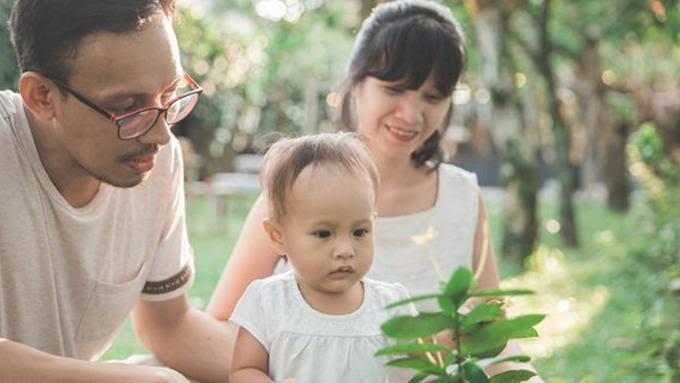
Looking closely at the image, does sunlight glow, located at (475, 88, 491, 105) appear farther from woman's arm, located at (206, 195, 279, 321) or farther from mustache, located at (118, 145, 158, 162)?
mustache, located at (118, 145, 158, 162)

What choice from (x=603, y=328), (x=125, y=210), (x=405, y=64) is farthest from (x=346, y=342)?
(x=603, y=328)

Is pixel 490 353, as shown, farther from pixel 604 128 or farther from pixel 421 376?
pixel 604 128

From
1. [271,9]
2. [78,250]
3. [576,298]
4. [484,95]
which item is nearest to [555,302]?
[576,298]

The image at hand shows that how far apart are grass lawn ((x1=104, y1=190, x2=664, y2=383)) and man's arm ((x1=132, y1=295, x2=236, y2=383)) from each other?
0.97 meters

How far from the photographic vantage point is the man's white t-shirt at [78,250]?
2225 millimetres

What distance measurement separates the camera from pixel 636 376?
496cm

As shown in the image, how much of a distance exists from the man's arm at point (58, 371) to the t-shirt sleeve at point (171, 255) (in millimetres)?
559

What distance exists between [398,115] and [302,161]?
0.93 meters

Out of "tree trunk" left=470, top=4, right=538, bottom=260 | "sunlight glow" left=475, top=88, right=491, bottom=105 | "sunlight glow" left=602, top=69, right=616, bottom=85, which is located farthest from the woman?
"sunlight glow" left=602, top=69, right=616, bottom=85

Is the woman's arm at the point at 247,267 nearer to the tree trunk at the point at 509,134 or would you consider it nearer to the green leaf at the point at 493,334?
the green leaf at the point at 493,334

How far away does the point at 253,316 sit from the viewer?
2.11 metres

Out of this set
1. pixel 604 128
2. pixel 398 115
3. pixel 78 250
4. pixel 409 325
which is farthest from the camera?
pixel 604 128

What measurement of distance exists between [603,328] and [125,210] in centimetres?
498

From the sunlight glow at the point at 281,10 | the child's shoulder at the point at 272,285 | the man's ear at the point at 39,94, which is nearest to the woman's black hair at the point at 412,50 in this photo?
the child's shoulder at the point at 272,285
